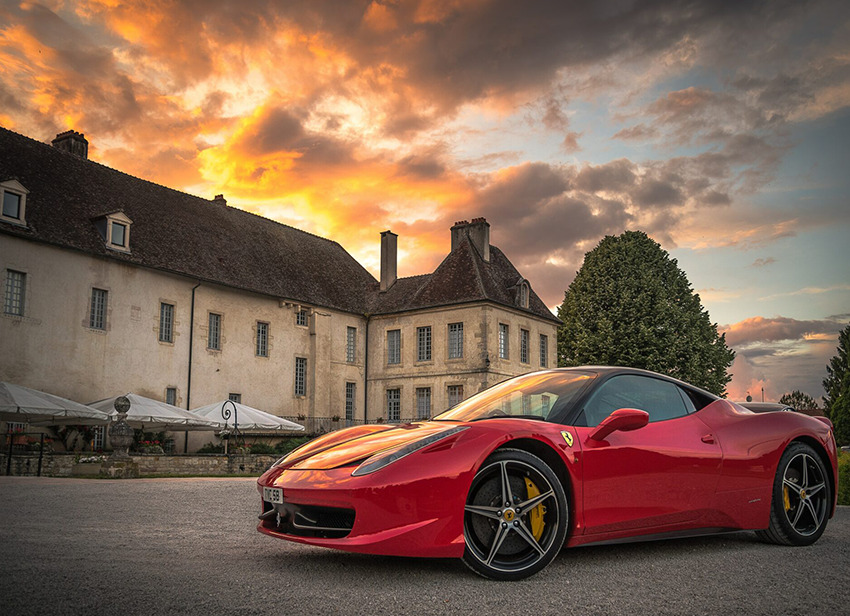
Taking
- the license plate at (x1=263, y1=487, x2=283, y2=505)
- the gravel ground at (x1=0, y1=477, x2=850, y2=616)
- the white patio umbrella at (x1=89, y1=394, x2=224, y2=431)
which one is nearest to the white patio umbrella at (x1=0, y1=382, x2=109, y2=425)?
the white patio umbrella at (x1=89, y1=394, x2=224, y2=431)

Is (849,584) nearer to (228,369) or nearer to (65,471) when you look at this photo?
(65,471)

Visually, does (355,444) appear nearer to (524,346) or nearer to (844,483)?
(844,483)

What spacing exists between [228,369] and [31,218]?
10500 mm

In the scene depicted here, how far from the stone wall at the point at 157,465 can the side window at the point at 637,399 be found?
15.5m

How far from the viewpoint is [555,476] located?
500 centimetres

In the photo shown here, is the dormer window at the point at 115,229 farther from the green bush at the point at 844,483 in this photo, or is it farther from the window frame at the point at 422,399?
the green bush at the point at 844,483

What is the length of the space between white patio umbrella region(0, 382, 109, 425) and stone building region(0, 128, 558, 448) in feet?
13.1

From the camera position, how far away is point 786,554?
584 cm

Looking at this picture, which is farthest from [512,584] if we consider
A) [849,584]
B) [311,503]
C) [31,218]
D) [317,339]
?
[317,339]

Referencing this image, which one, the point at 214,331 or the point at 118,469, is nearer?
the point at 118,469

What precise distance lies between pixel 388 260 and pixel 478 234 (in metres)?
5.64

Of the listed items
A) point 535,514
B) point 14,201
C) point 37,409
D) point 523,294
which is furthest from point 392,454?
point 523,294

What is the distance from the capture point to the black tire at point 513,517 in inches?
A: 186

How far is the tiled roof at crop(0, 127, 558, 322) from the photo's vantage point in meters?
30.0
